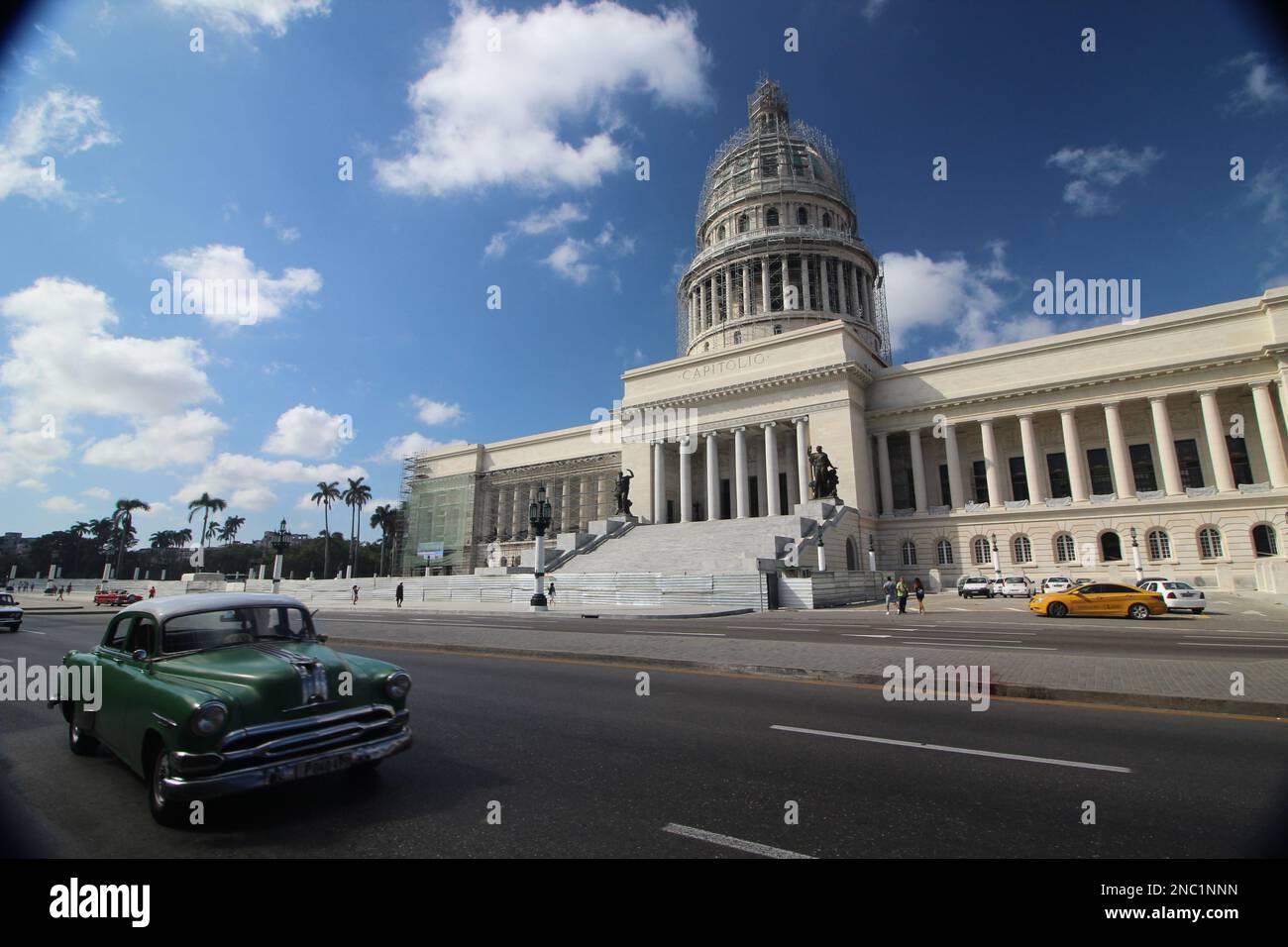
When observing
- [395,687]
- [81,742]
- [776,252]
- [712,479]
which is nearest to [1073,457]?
[712,479]

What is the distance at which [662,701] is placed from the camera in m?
8.16

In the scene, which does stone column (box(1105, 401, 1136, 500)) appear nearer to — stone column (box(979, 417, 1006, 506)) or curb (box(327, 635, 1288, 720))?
stone column (box(979, 417, 1006, 506))

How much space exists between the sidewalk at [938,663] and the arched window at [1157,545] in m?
35.4

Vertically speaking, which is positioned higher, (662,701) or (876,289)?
(876,289)

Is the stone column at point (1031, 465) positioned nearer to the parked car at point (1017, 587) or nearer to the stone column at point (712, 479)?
the parked car at point (1017, 587)

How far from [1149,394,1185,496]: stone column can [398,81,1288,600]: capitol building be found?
0.16 m

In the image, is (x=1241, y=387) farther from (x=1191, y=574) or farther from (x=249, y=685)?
(x=249, y=685)

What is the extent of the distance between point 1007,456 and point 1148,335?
11.7m

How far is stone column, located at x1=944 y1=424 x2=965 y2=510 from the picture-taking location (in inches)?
1793

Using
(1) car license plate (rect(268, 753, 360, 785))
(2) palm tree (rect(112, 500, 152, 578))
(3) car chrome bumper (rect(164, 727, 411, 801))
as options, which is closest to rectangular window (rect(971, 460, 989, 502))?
(3) car chrome bumper (rect(164, 727, 411, 801))

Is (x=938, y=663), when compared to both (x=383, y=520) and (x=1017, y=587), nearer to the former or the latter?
(x=1017, y=587)

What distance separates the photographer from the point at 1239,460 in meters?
40.3

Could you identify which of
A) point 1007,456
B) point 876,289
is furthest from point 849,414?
point 876,289

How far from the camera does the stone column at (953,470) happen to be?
4553cm
